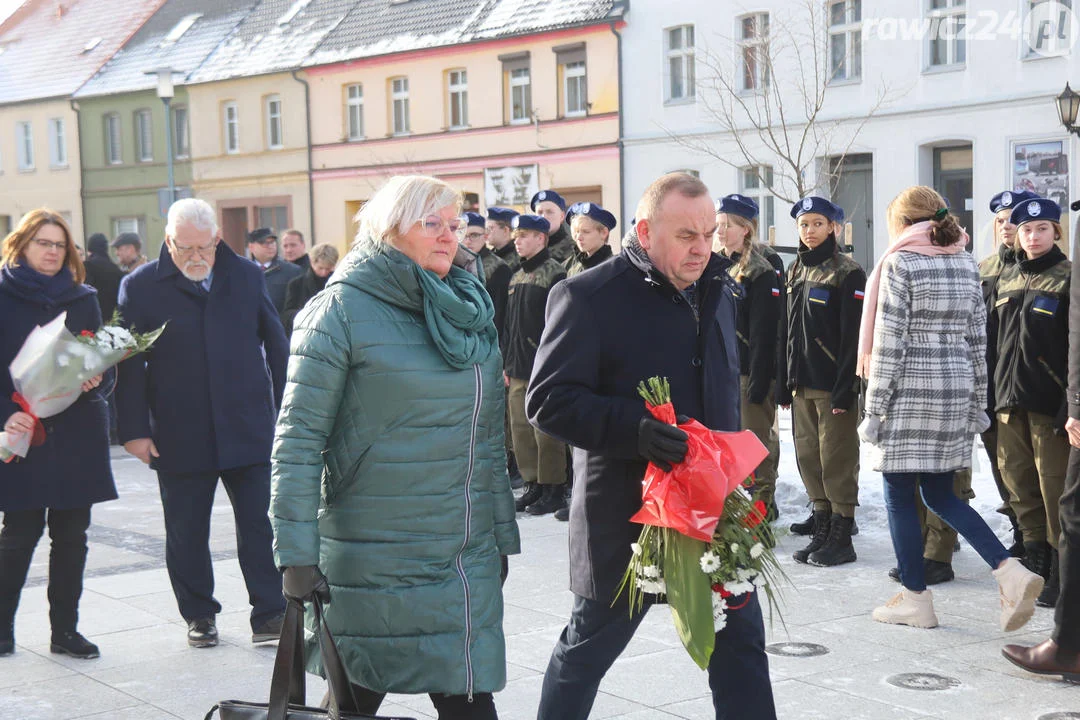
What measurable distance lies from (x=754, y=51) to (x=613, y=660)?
25198 millimetres

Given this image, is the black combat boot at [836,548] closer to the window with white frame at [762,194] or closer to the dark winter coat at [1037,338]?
the dark winter coat at [1037,338]

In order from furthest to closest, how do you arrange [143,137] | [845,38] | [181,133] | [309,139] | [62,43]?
[62,43]
[143,137]
[181,133]
[309,139]
[845,38]

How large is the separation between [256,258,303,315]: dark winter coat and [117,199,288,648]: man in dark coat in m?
8.14

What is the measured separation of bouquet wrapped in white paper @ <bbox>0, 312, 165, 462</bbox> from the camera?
6.17 meters

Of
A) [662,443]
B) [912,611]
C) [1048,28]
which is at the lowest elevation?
[912,611]

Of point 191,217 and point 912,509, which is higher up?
point 191,217

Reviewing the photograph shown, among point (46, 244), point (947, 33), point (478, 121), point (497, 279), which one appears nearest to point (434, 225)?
point (46, 244)

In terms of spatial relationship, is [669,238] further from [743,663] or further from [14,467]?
[14,467]

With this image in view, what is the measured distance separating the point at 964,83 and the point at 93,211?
96.6 feet

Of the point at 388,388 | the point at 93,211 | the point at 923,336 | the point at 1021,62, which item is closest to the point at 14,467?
the point at 388,388

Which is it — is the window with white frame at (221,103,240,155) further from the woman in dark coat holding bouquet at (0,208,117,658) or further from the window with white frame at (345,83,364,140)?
the woman in dark coat holding bouquet at (0,208,117,658)

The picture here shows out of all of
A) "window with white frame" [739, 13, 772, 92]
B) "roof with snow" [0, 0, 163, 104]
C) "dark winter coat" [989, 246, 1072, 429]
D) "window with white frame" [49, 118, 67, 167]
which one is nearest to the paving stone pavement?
"dark winter coat" [989, 246, 1072, 429]

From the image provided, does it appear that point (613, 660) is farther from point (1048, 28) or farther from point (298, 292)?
point (1048, 28)

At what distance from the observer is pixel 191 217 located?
647 cm
